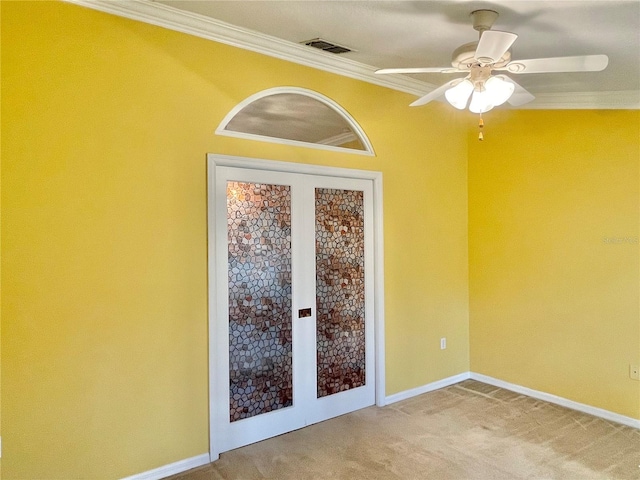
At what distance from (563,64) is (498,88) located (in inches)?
12.8

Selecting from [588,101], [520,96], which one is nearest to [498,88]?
[520,96]

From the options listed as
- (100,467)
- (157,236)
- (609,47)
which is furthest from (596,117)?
(100,467)

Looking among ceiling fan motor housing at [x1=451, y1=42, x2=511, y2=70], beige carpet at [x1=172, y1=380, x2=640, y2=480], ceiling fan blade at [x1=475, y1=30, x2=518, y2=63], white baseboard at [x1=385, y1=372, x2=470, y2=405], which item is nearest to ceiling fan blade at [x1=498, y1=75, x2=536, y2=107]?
ceiling fan motor housing at [x1=451, y1=42, x2=511, y2=70]

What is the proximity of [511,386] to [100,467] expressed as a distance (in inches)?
139

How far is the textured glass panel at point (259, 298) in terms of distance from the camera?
3096 mm

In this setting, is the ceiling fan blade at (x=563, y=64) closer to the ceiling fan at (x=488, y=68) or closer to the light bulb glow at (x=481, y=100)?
the ceiling fan at (x=488, y=68)

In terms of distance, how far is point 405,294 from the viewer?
160 inches

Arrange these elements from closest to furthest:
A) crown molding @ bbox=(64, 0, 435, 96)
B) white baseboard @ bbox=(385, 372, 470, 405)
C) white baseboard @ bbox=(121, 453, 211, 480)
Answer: crown molding @ bbox=(64, 0, 435, 96) → white baseboard @ bbox=(121, 453, 211, 480) → white baseboard @ bbox=(385, 372, 470, 405)

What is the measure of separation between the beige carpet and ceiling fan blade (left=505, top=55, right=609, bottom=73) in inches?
94.8

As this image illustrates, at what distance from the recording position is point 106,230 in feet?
8.41

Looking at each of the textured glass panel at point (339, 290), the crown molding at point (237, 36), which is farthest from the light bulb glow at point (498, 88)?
the textured glass panel at point (339, 290)

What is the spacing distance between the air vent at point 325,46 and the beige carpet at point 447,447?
2844 mm

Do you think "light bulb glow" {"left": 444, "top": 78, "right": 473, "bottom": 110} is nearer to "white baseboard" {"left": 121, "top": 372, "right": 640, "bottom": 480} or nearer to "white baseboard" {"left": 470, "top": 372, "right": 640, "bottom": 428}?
"white baseboard" {"left": 121, "top": 372, "right": 640, "bottom": 480}

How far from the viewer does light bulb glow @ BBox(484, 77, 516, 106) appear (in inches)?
93.4
